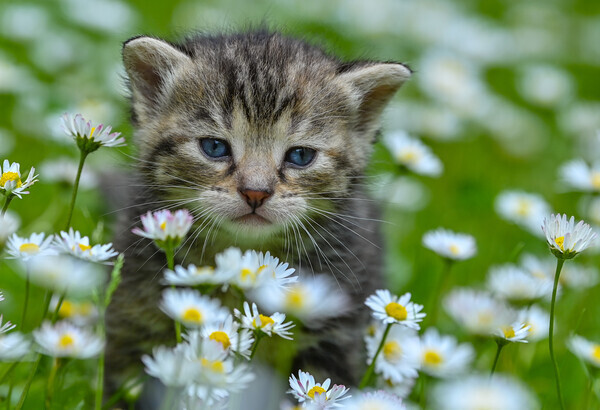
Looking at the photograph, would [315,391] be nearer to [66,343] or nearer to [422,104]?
[66,343]

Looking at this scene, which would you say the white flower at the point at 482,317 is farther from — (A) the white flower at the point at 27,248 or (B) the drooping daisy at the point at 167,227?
(A) the white flower at the point at 27,248

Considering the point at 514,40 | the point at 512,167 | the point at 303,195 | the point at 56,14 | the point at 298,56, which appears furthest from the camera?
the point at 514,40

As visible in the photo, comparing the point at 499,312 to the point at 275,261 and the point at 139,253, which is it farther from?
the point at 139,253

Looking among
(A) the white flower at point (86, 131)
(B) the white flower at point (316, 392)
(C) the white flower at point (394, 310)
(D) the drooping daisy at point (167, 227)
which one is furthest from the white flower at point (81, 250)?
(C) the white flower at point (394, 310)

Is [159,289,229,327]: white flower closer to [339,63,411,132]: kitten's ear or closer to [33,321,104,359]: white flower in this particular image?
[33,321,104,359]: white flower

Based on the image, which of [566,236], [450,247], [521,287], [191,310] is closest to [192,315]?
[191,310]

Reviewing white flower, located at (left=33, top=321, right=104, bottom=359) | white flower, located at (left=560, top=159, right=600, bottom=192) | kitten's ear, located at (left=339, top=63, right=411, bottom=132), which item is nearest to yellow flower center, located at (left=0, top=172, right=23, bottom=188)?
white flower, located at (left=33, top=321, right=104, bottom=359)

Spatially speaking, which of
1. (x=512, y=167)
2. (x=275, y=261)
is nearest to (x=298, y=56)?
(x=275, y=261)
